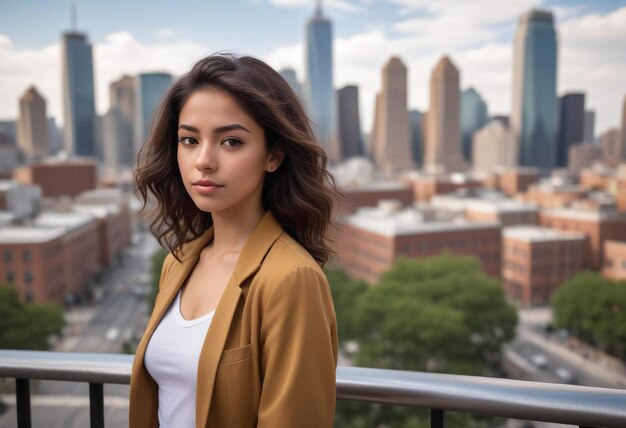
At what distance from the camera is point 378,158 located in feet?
146

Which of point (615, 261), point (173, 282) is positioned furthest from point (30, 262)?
point (615, 261)

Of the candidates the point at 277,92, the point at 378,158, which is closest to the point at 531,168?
the point at 378,158

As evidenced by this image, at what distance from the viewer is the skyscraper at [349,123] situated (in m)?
43.7

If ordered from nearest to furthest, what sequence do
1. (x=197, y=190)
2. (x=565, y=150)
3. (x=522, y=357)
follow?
(x=197, y=190) → (x=522, y=357) → (x=565, y=150)

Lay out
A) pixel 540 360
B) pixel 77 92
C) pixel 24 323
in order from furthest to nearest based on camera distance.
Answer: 1. pixel 77 92
2. pixel 540 360
3. pixel 24 323

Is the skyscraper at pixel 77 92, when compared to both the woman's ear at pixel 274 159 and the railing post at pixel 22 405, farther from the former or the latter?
the woman's ear at pixel 274 159

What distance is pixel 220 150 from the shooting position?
3.48 feet

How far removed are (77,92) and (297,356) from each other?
3403 cm

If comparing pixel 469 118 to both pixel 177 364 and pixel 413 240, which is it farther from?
pixel 177 364

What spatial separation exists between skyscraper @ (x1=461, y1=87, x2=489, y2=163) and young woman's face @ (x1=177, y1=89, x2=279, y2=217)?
4248cm

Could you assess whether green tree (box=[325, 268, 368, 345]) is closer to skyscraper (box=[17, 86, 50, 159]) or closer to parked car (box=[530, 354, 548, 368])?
parked car (box=[530, 354, 548, 368])

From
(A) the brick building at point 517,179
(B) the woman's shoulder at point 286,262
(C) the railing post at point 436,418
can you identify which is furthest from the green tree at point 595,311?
(A) the brick building at point 517,179

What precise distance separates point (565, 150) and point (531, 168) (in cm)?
596

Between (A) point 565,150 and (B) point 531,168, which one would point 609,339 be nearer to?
(A) point 565,150
